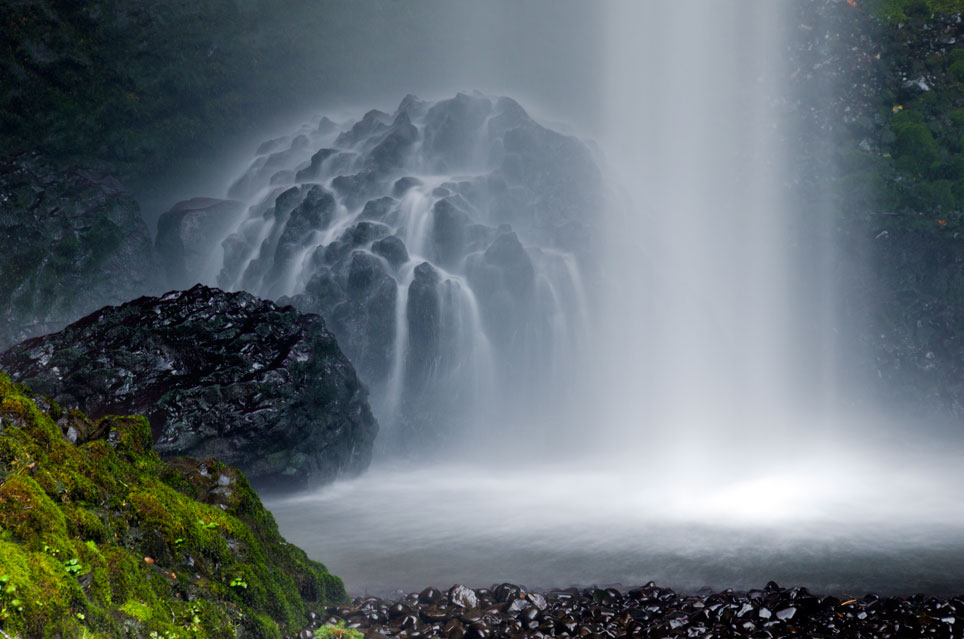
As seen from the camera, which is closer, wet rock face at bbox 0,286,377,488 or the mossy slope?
the mossy slope

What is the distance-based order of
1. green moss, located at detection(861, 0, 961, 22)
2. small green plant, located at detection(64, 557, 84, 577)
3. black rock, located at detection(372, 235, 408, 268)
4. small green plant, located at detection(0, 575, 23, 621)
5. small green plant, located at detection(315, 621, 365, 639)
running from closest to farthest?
small green plant, located at detection(0, 575, 23, 621)
small green plant, located at detection(64, 557, 84, 577)
small green plant, located at detection(315, 621, 365, 639)
black rock, located at detection(372, 235, 408, 268)
green moss, located at detection(861, 0, 961, 22)

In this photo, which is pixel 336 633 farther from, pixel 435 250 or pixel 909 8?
pixel 909 8

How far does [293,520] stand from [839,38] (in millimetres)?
31879

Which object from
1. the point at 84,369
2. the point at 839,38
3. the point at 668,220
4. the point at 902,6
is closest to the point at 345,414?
the point at 84,369

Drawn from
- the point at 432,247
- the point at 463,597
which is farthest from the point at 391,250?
the point at 463,597

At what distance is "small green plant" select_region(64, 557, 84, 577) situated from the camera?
4.64 metres

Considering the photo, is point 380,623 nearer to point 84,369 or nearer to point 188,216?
point 84,369

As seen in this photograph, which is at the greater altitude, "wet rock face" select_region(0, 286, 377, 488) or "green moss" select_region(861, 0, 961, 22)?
"green moss" select_region(861, 0, 961, 22)

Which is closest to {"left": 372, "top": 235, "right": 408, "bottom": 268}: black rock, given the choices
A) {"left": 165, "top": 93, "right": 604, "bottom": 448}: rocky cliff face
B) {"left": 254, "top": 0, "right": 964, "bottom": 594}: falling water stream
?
{"left": 165, "top": 93, "right": 604, "bottom": 448}: rocky cliff face

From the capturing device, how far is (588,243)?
30.1 m

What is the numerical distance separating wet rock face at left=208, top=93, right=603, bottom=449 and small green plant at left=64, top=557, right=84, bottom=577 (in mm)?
18799

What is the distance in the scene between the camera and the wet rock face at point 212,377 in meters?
15.6

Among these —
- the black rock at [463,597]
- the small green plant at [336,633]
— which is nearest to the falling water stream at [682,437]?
the black rock at [463,597]

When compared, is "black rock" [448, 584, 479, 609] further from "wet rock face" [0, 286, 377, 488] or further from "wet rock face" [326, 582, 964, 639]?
"wet rock face" [0, 286, 377, 488]
